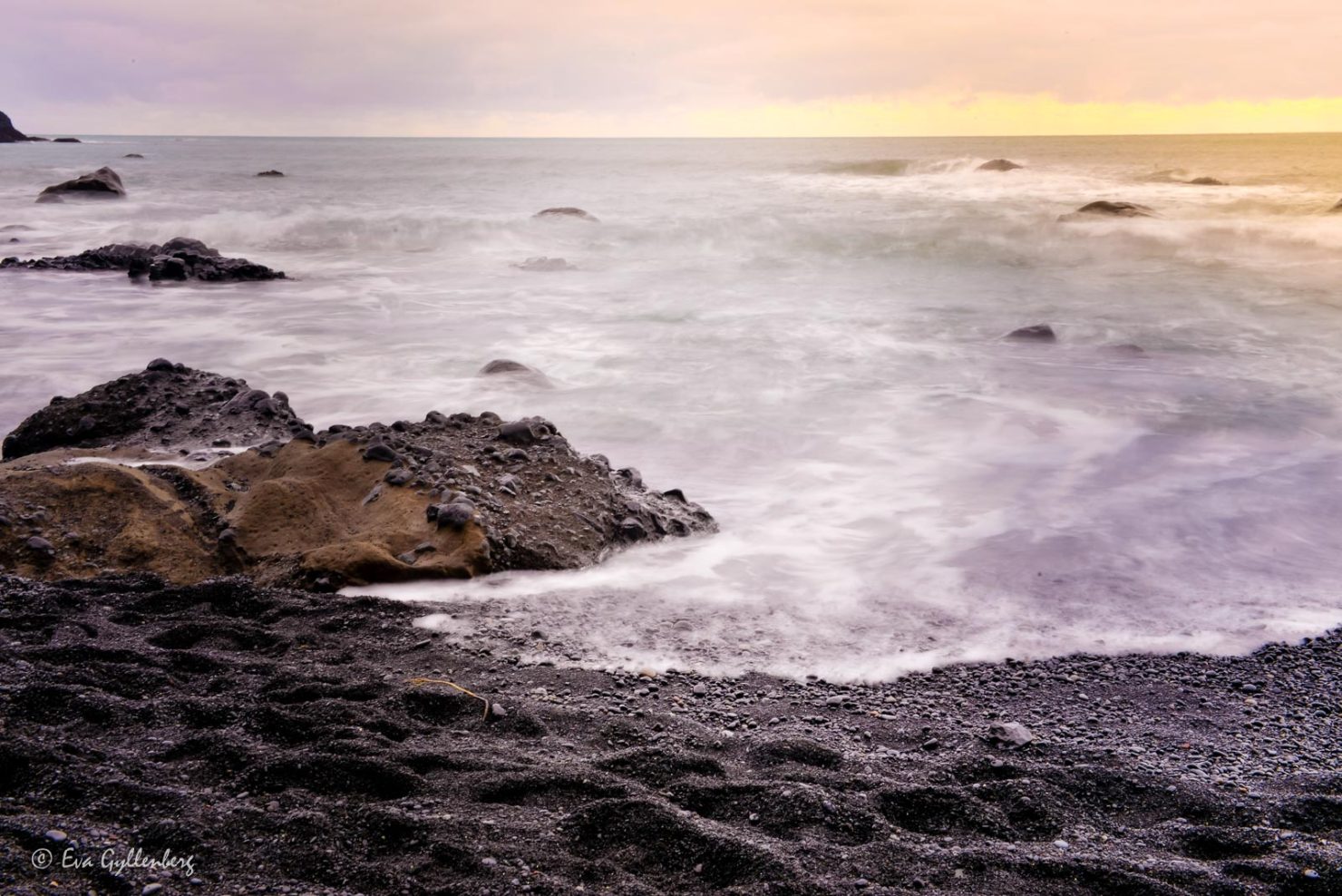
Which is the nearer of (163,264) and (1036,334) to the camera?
(1036,334)

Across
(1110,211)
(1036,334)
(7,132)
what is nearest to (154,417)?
(1036,334)

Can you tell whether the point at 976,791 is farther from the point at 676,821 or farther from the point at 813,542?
the point at 813,542

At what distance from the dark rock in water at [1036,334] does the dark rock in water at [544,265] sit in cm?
878

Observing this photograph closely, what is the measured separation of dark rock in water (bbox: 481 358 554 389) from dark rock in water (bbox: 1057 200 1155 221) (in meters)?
17.6

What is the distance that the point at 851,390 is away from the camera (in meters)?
9.16

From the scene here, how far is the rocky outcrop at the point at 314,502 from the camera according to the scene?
4211 mm

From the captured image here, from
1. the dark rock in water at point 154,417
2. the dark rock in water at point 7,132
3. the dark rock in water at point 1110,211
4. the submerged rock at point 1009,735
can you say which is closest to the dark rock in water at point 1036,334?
the dark rock in water at point 154,417

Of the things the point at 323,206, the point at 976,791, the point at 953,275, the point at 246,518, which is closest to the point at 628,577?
the point at 246,518

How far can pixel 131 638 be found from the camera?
3.39 meters

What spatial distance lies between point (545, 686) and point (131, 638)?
154 cm

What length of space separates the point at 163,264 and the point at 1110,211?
68.0 ft

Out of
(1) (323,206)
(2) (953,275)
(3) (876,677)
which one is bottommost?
(3) (876,677)

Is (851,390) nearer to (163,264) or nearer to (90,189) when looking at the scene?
(163,264)

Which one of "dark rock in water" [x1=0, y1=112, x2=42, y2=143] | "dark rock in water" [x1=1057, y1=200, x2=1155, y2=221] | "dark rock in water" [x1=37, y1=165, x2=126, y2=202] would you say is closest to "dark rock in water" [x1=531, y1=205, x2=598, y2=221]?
"dark rock in water" [x1=1057, y1=200, x2=1155, y2=221]
